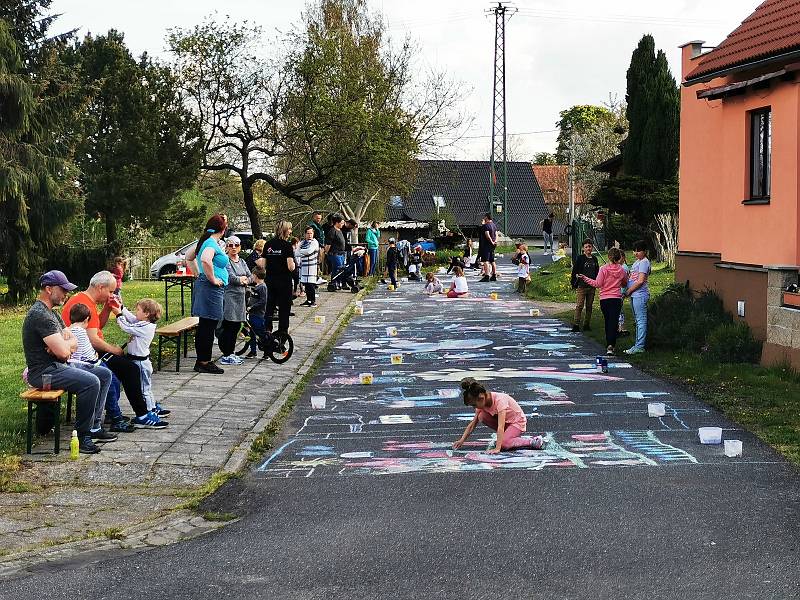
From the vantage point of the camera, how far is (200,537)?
7.32 meters

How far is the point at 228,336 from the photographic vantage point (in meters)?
15.6

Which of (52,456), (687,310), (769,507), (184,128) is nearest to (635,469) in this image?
(769,507)

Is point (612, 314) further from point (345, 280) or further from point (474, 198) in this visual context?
point (474, 198)

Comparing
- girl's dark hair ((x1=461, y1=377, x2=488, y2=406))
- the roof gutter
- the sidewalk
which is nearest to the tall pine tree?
the roof gutter

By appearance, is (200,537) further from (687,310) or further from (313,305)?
(313,305)

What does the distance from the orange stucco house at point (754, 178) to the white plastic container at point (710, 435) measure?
4.28m

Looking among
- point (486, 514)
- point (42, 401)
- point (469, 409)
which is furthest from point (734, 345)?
point (42, 401)

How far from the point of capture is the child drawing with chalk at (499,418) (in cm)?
943

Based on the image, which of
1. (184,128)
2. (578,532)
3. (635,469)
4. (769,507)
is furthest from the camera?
(184,128)

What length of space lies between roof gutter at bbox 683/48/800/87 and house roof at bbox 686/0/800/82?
18 millimetres

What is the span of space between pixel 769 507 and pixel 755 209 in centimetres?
934

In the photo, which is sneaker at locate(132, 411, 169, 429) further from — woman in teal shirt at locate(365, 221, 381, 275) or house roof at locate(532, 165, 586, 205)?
house roof at locate(532, 165, 586, 205)

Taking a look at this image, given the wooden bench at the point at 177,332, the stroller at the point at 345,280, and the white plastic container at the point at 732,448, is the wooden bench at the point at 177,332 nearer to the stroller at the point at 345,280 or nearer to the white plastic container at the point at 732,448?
the white plastic container at the point at 732,448

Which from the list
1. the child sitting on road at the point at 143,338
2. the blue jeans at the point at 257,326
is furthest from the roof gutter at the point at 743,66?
the child sitting on road at the point at 143,338
